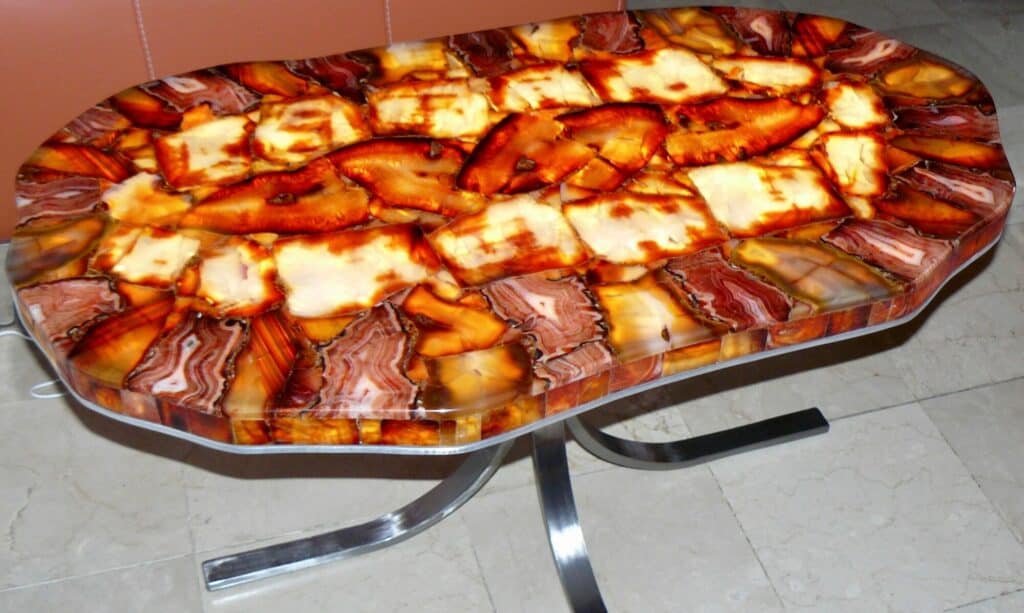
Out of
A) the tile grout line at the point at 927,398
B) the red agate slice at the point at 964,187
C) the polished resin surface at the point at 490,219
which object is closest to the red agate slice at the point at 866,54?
the polished resin surface at the point at 490,219

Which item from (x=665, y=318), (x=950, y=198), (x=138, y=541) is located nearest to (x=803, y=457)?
(x=950, y=198)

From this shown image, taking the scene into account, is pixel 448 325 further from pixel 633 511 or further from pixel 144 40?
pixel 144 40

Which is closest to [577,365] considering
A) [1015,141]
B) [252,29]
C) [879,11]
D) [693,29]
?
[693,29]

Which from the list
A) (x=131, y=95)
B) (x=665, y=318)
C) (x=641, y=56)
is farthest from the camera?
(x=641, y=56)

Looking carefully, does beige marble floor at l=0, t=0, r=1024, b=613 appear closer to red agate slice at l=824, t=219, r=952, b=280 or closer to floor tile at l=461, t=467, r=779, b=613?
floor tile at l=461, t=467, r=779, b=613

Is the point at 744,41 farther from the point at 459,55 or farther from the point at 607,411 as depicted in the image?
the point at 607,411
